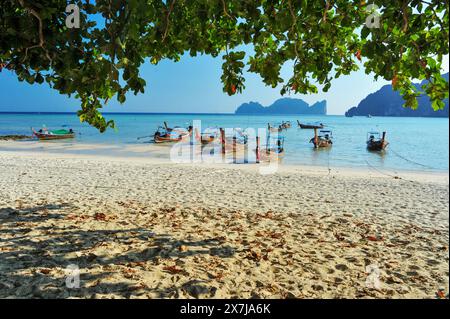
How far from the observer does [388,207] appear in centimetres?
978

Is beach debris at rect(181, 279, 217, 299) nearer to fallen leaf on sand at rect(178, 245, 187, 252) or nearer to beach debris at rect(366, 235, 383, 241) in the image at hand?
fallen leaf on sand at rect(178, 245, 187, 252)

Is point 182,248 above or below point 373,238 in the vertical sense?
above

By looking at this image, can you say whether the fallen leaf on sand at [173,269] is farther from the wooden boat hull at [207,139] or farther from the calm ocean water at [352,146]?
the wooden boat hull at [207,139]

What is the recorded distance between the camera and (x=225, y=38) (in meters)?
6.10

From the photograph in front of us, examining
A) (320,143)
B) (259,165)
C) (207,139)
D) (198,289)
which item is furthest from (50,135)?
(198,289)

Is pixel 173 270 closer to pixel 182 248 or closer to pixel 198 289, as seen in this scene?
pixel 198 289

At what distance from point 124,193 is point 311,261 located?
694 centimetres

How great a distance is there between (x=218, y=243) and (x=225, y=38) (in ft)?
12.2

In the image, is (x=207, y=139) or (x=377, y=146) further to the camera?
(x=207, y=139)

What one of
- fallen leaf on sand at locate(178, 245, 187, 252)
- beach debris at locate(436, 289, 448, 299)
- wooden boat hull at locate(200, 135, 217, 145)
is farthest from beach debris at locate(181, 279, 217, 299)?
wooden boat hull at locate(200, 135, 217, 145)

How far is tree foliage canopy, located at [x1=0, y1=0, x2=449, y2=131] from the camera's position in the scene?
3.50 metres

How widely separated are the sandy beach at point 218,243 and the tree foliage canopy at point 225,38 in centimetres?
254
